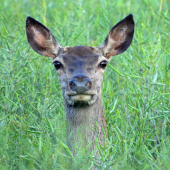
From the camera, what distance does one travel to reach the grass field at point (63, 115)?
16.4 ft

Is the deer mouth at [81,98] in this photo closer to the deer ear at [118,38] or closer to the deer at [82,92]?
the deer at [82,92]

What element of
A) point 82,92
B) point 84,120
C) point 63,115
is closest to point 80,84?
point 82,92

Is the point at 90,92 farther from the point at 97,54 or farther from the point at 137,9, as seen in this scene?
the point at 137,9

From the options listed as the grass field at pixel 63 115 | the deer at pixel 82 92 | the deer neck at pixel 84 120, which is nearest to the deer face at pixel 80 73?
the deer at pixel 82 92

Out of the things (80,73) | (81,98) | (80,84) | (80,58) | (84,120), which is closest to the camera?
(80,84)

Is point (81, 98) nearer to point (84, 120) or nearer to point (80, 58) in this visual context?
point (84, 120)

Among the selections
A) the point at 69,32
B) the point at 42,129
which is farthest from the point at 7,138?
the point at 69,32

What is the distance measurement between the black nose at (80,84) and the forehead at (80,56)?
1.40ft

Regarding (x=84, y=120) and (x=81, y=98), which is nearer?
(x=81, y=98)

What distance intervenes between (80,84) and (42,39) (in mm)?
1514

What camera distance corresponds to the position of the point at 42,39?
21.8ft

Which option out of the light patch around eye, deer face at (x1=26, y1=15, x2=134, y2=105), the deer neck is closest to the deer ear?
deer face at (x1=26, y1=15, x2=134, y2=105)

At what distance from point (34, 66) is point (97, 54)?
146 centimetres

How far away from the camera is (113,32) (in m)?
6.55
